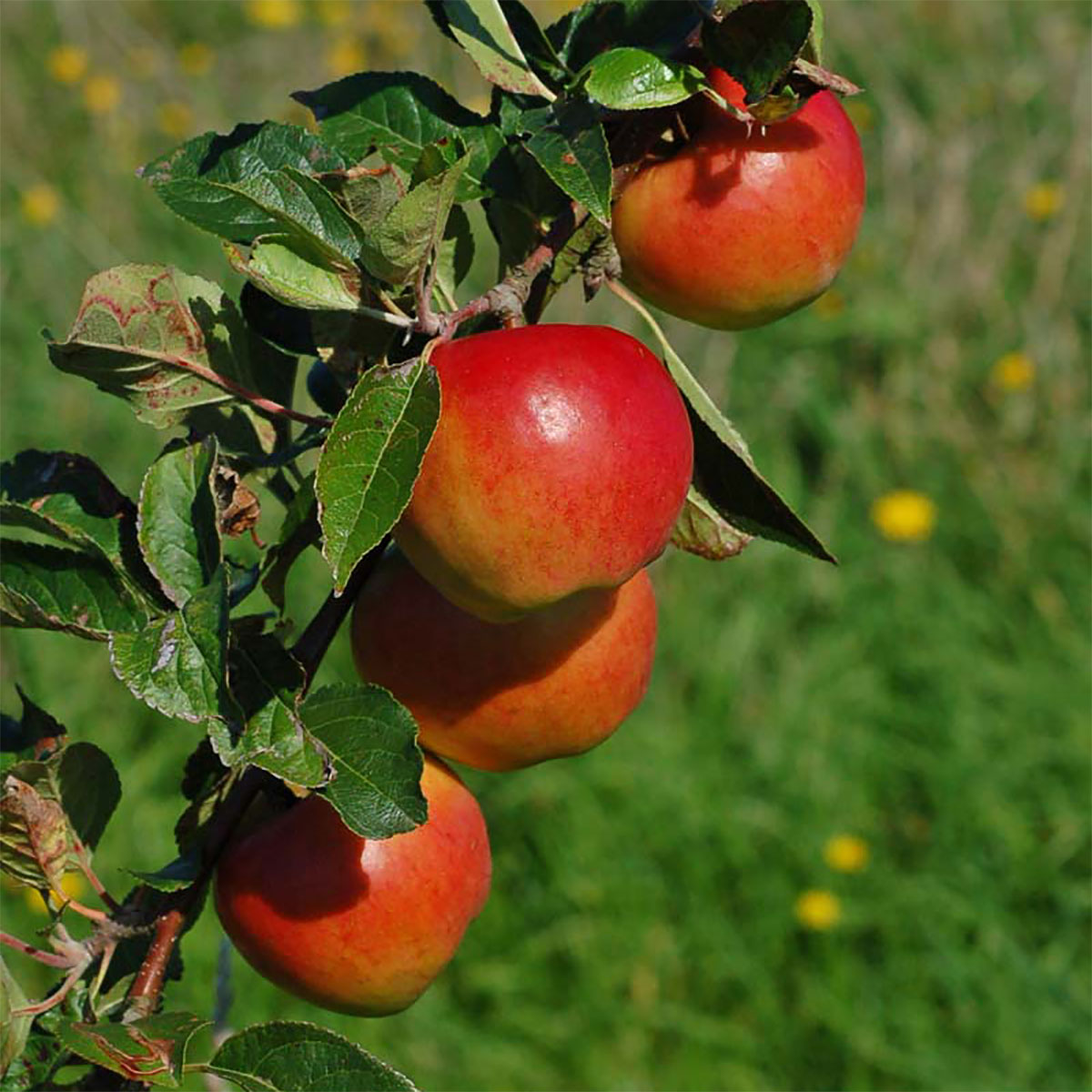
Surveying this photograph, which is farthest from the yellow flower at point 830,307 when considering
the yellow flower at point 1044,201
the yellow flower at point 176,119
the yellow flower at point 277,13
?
the yellow flower at point 277,13

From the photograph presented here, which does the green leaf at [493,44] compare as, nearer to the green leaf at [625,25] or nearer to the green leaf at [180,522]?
the green leaf at [625,25]

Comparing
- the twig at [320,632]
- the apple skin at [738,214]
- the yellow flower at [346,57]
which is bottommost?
the yellow flower at [346,57]

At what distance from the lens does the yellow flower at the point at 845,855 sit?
197 centimetres

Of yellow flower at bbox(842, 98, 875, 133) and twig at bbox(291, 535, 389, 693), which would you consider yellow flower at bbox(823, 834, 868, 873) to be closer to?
twig at bbox(291, 535, 389, 693)

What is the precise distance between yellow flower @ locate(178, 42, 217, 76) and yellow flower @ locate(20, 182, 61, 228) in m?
0.52

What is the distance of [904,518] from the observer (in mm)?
2367

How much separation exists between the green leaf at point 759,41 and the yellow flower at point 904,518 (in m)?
1.78

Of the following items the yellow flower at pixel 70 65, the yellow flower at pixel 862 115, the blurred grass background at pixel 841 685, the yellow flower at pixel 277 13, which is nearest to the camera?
the blurred grass background at pixel 841 685

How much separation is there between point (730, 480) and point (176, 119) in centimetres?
264

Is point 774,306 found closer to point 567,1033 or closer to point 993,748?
point 567,1033

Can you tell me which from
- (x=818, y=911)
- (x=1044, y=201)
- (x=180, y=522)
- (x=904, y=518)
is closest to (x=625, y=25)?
(x=180, y=522)

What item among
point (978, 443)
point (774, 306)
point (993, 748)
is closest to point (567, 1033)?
point (993, 748)

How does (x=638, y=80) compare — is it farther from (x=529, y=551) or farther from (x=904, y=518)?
(x=904, y=518)

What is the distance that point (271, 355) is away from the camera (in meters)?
0.74
